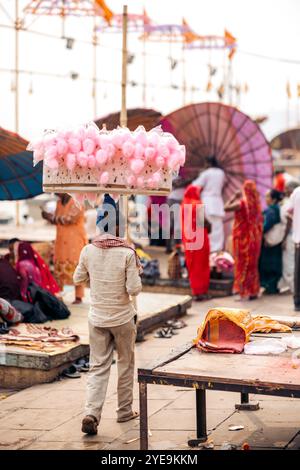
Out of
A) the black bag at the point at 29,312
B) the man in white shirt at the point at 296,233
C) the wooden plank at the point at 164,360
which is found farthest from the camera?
the man in white shirt at the point at 296,233

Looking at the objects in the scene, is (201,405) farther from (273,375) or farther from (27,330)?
(27,330)

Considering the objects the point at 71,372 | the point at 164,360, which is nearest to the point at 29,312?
the point at 71,372

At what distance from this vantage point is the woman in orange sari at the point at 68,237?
11492 mm

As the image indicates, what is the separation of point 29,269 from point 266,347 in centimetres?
453

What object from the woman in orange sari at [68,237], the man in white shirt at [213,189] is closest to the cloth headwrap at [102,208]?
the woman in orange sari at [68,237]

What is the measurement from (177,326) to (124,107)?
9.30 ft

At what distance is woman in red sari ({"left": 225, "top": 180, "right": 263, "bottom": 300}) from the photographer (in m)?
12.8

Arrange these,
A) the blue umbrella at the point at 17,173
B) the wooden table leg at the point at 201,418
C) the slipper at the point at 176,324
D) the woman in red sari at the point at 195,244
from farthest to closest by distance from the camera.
A: 1. the woman in red sari at the point at 195,244
2. the slipper at the point at 176,324
3. the blue umbrella at the point at 17,173
4. the wooden table leg at the point at 201,418

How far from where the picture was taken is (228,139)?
15172mm

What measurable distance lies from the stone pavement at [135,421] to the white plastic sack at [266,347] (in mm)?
620

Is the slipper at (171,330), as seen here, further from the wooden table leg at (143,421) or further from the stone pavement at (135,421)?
the wooden table leg at (143,421)

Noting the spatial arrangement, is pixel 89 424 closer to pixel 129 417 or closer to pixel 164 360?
pixel 129 417

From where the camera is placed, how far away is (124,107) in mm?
9641

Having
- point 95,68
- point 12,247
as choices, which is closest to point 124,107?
point 12,247
